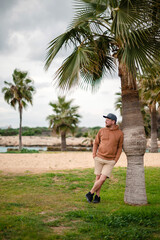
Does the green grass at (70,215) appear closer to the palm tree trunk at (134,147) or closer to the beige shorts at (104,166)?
the palm tree trunk at (134,147)

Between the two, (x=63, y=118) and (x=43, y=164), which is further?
(x=63, y=118)

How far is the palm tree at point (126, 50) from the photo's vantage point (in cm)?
480

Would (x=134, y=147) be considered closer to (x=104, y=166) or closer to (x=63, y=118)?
(x=104, y=166)

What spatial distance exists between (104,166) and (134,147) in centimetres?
81

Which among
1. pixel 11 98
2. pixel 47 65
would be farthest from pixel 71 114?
pixel 47 65

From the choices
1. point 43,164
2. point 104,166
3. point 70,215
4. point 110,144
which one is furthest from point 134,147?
point 43,164

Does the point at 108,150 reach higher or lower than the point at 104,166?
higher

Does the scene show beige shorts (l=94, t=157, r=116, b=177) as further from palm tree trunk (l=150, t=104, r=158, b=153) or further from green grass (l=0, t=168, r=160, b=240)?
palm tree trunk (l=150, t=104, r=158, b=153)

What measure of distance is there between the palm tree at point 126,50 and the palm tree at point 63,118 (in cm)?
2187

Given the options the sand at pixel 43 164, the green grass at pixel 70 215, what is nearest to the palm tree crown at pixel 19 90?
the sand at pixel 43 164

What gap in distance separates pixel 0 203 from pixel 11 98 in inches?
889

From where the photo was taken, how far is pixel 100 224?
12.7 feet

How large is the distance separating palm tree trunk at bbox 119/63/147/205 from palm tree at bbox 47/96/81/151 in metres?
22.3

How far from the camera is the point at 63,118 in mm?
27656
